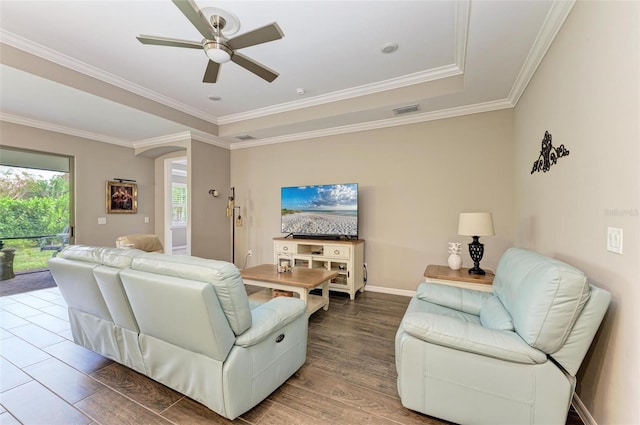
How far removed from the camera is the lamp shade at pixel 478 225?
2.77 meters

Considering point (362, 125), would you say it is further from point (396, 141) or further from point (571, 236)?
point (571, 236)

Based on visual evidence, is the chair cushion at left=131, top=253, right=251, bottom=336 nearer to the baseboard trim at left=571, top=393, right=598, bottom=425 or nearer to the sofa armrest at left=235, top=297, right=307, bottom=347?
the sofa armrest at left=235, top=297, right=307, bottom=347

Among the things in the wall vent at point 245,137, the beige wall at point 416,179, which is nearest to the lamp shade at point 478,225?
the beige wall at point 416,179

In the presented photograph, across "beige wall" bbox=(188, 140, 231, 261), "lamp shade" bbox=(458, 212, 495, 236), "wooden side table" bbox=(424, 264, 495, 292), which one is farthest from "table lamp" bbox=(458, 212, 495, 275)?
"beige wall" bbox=(188, 140, 231, 261)

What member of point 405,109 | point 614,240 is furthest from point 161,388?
point 405,109

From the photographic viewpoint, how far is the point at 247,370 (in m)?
1.56

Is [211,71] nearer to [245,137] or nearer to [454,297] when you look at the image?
[245,137]

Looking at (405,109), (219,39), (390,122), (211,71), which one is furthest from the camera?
(390,122)

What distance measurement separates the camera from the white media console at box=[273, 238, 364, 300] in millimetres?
3797

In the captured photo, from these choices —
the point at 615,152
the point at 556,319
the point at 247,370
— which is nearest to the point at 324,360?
the point at 247,370

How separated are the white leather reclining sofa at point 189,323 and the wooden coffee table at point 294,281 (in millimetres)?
805

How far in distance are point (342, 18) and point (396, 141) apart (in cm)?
203

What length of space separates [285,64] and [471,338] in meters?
3.05

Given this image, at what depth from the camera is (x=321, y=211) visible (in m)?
4.20
